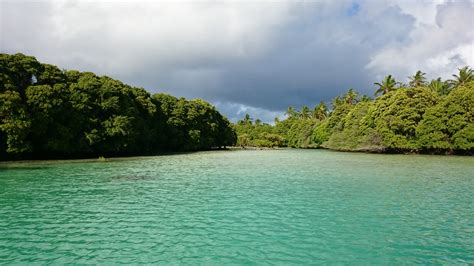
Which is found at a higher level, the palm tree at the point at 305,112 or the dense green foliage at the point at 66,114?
the palm tree at the point at 305,112

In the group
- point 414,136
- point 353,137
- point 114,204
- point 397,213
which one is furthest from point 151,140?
point 397,213

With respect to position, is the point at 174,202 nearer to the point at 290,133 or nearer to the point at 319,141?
the point at 319,141

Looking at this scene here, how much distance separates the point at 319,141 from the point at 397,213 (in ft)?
339

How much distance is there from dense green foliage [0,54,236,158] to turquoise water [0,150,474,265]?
79.8 feet

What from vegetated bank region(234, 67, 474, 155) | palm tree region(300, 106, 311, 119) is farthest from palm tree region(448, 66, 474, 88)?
palm tree region(300, 106, 311, 119)

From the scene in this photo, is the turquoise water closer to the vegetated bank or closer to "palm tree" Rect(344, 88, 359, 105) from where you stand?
the vegetated bank

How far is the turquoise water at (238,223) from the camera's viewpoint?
37.3 ft

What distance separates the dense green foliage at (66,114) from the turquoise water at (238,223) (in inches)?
957

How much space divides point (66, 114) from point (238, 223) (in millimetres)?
47374

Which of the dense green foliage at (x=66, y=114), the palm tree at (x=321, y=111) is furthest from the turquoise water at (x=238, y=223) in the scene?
the palm tree at (x=321, y=111)

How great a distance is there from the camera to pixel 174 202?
65.7 feet

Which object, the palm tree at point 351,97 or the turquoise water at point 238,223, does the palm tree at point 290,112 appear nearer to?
the palm tree at point 351,97

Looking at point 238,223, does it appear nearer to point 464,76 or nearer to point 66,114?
point 66,114

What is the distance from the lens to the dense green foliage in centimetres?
4697
